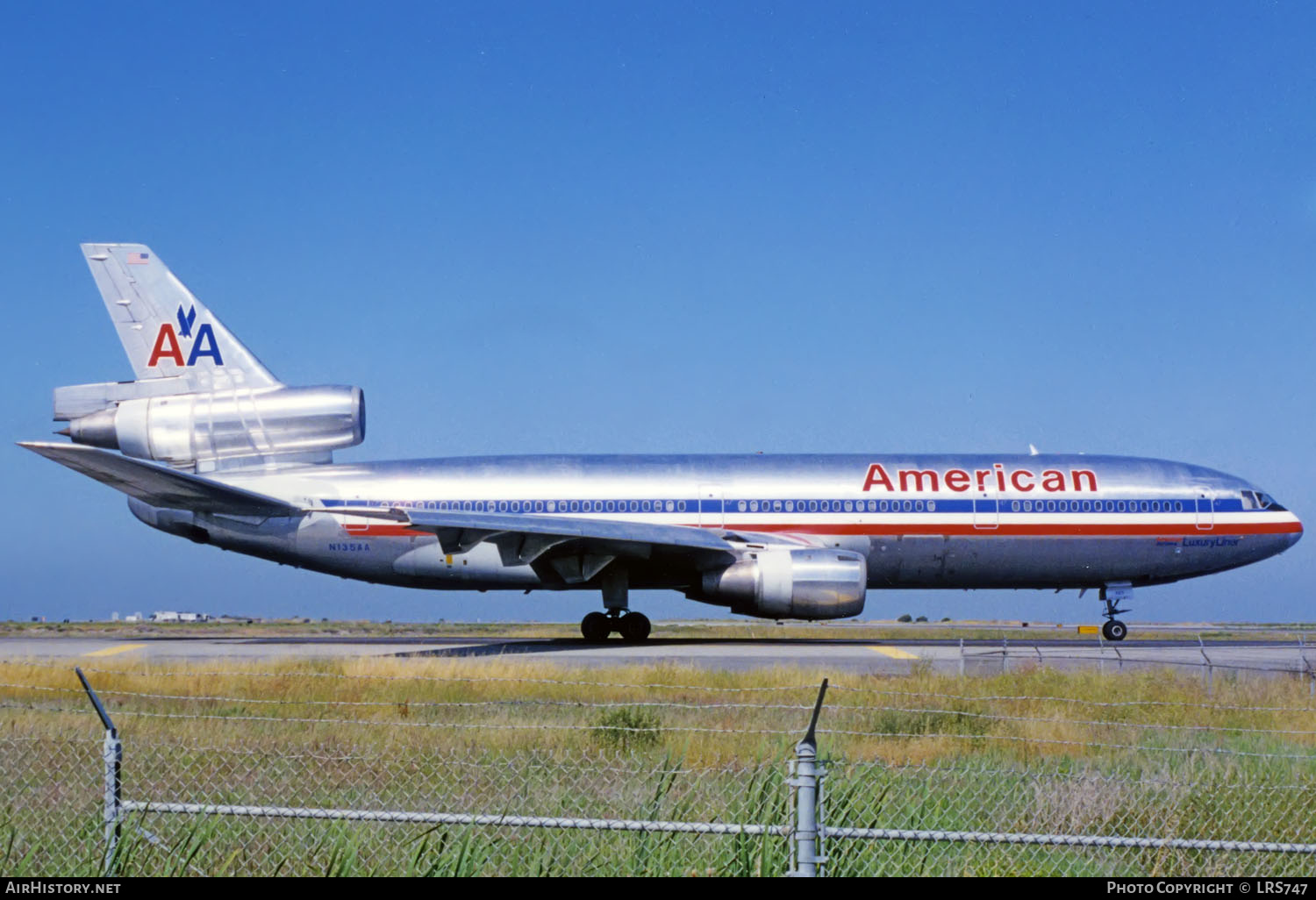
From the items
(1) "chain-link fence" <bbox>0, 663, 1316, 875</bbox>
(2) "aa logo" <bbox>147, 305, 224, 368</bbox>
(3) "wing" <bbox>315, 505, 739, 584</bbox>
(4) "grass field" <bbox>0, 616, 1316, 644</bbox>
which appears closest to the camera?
(1) "chain-link fence" <bbox>0, 663, 1316, 875</bbox>

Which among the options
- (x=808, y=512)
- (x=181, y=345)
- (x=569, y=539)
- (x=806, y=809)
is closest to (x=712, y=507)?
(x=808, y=512)

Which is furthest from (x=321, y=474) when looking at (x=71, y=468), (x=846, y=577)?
(x=846, y=577)

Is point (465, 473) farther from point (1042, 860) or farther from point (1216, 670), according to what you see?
point (1042, 860)

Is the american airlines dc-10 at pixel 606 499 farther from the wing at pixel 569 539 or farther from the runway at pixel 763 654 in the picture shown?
the runway at pixel 763 654

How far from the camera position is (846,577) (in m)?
22.5

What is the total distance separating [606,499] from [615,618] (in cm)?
243

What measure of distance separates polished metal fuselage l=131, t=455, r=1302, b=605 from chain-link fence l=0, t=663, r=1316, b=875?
1041 centimetres

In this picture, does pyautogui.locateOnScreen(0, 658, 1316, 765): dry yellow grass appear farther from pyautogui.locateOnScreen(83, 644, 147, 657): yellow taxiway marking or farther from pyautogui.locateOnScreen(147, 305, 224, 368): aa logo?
pyautogui.locateOnScreen(147, 305, 224, 368): aa logo

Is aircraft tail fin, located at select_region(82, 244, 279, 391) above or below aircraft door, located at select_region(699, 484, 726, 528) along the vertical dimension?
above

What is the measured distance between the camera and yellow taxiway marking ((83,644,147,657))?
22188 mm

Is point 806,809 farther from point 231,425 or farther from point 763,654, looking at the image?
point 231,425

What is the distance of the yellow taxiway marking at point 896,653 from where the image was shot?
20078 millimetres

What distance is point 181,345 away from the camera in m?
26.5

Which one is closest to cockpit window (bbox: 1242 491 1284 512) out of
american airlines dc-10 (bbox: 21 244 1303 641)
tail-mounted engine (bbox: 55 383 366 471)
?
american airlines dc-10 (bbox: 21 244 1303 641)
